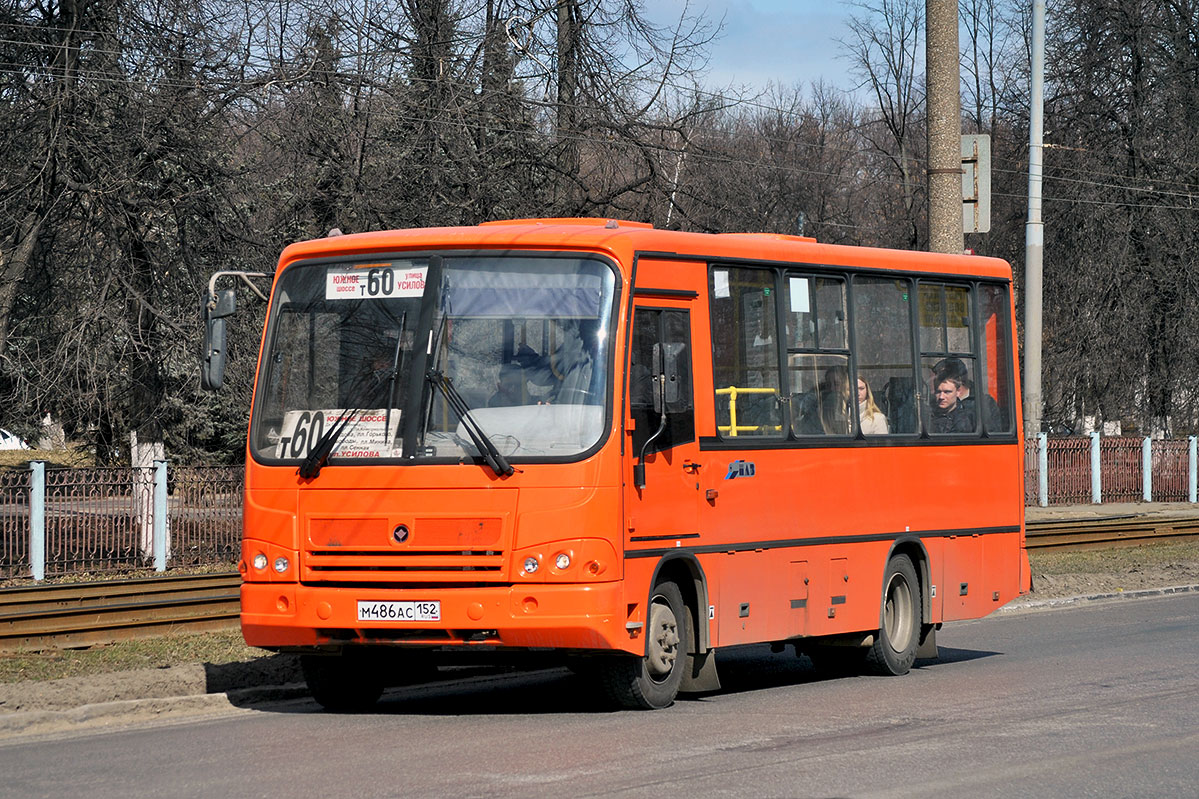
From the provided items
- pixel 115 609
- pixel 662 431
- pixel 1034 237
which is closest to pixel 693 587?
pixel 662 431

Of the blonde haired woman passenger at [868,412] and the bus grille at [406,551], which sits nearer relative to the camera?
the bus grille at [406,551]

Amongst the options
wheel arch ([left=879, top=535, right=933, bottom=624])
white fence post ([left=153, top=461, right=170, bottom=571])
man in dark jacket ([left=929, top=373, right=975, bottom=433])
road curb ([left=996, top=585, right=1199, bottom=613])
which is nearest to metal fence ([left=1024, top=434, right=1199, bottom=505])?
road curb ([left=996, top=585, right=1199, bottom=613])

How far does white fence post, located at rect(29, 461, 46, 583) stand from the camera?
22688mm

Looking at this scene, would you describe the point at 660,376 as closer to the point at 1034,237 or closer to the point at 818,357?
the point at 818,357

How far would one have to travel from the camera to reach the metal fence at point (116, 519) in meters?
22.7

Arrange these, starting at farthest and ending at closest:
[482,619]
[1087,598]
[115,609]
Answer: [1087,598] → [115,609] → [482,619]

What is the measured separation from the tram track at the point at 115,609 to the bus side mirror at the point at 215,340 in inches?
180

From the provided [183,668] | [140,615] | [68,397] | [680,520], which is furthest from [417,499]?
[68,397]

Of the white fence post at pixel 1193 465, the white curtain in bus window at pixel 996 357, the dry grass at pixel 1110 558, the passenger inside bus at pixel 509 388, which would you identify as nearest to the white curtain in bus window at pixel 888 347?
the white curtain in bus window at pixel 996 357

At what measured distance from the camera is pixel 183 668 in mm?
12383

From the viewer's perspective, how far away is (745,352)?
1205cm

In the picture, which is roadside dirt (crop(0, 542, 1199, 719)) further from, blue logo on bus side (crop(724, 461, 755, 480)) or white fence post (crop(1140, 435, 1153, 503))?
white fence post (crop(1140, 435, 1153, 503))

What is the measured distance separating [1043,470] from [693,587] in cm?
2870

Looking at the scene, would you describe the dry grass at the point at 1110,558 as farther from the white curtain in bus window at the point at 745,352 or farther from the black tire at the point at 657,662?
the black tire at the point at 657,662
